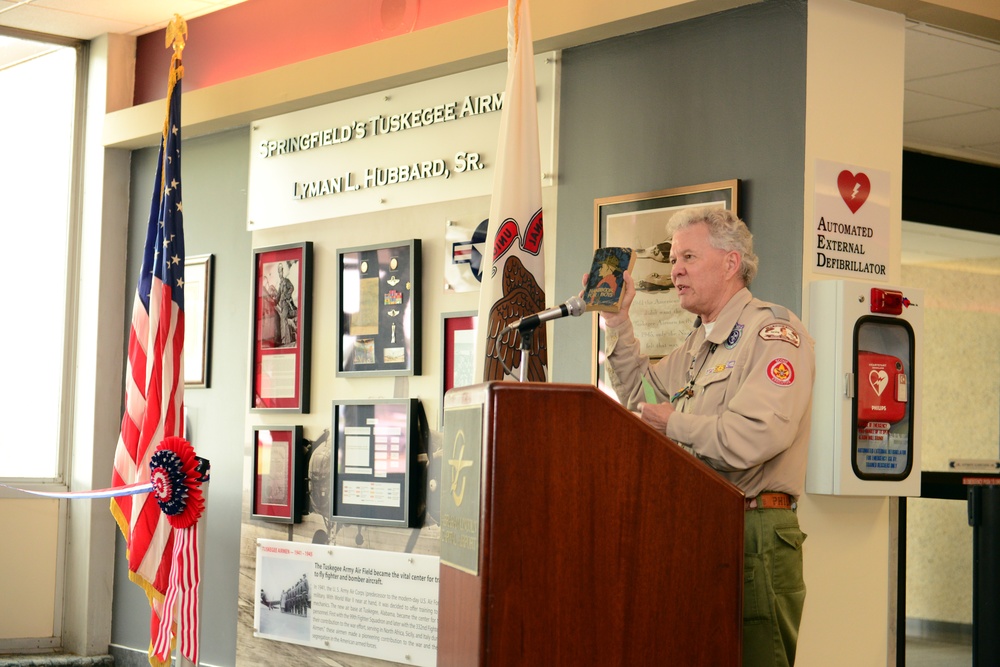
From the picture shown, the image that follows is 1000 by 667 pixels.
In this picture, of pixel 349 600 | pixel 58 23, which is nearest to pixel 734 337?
pixel 349 600

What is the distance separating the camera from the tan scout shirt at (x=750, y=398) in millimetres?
2627

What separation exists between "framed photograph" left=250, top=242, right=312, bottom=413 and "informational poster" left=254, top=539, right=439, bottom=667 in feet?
1.92

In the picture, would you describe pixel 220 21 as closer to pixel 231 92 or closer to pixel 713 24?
pixel 231 92

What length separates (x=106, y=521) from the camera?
5609 mm

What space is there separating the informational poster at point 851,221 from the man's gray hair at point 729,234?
461 millimetres

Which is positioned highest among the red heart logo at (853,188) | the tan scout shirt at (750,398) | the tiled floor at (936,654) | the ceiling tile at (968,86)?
the ceiling tile at (968,86)

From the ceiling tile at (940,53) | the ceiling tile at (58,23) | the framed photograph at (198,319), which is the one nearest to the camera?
the ceiling tile at (940,53)

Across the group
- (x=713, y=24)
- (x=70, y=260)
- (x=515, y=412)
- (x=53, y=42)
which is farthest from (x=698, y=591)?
(x=53, y=42)

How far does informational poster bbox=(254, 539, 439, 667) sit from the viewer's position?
13.9ft

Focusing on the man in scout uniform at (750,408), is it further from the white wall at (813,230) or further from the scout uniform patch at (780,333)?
the white wall at (813,230)

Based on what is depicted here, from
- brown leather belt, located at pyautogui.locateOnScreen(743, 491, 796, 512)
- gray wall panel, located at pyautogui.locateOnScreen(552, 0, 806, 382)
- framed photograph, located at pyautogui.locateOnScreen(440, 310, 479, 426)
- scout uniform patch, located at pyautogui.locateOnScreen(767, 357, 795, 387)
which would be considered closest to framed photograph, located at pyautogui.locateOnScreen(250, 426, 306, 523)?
framed photograph, located at pyautogui.locateOnScreen(440, 310, 479, 426)

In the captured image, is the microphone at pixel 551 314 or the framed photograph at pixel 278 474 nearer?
the microphone at pixel 551 314

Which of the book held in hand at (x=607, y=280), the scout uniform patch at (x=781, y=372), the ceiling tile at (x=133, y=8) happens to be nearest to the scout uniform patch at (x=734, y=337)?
the scout uniform patch at (x=781, y=372)

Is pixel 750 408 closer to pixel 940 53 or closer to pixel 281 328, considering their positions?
pixel 281 328
